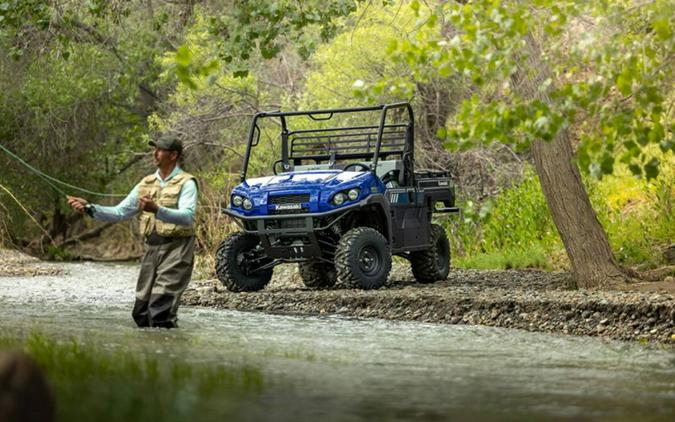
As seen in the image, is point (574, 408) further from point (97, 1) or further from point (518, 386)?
point (97, 1)

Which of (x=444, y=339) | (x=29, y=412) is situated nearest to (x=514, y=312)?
(x=444, y=339)

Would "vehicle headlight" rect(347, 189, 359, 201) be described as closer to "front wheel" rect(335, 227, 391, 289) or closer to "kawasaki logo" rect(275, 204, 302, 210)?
"front wheel" rect(335, 227, 391, 289)

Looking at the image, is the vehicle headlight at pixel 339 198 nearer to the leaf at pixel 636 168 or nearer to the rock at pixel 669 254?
the rock at pixel 669 254

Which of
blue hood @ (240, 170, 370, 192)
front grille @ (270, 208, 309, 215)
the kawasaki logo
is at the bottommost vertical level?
front grille @ (270, 208, 309, 215)

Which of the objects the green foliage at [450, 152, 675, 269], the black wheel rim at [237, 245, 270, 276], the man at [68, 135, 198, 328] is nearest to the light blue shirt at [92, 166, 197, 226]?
the man at [68, 135, 198, 328]

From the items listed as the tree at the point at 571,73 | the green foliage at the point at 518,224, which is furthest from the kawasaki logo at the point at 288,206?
the tree at the point at 571,73

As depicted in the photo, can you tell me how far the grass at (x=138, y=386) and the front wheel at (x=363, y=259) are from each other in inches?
258

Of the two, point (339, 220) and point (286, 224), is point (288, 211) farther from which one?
point (339, 220)

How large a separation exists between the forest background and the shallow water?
4.39ft

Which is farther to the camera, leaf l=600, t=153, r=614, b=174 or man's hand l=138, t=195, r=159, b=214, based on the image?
man's hand l=138, t=195, r=159, b=214

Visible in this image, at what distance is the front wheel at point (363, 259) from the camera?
644 inches

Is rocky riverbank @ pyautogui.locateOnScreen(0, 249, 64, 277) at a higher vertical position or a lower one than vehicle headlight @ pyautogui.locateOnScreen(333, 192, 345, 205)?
lower

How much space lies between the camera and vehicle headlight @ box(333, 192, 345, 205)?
1642 cm

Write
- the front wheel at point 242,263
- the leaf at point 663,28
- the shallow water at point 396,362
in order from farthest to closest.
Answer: the front wheel at point 242,263 → the leaf at point 663,28 → the shallow water at point 396,362
